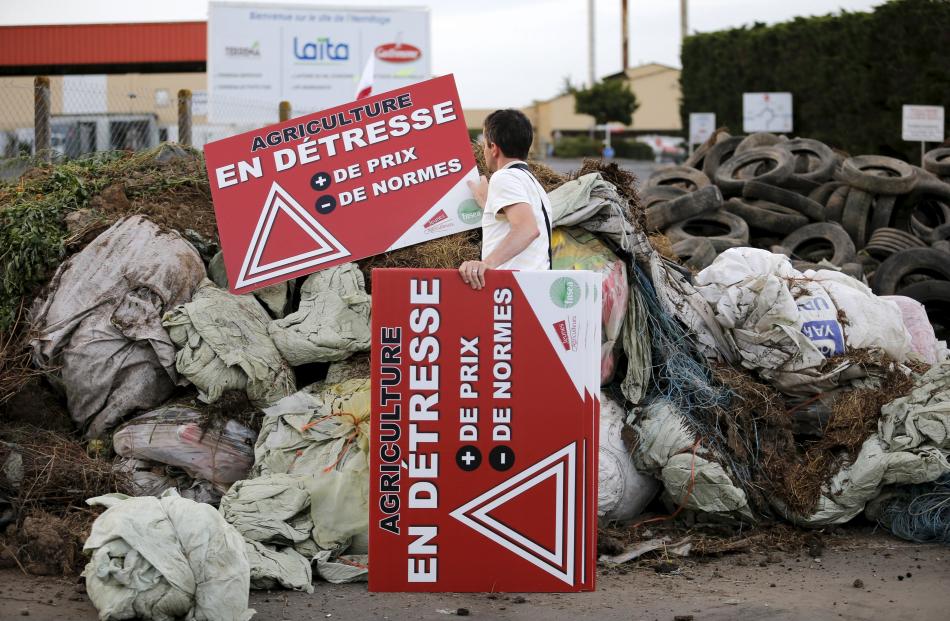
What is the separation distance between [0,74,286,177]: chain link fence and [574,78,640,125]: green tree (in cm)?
3726

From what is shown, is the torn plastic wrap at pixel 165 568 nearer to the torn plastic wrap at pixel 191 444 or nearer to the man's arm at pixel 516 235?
the torn plastic wrap at pixel 191 444

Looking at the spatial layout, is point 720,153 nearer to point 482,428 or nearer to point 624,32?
point 482,428

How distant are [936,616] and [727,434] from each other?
1.46 m

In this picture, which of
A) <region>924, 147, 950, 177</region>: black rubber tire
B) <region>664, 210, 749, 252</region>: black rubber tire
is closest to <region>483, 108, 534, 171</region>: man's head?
<region>664, 210, 749, 252</region>: black rubber tire

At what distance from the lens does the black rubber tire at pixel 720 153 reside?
11812 mm

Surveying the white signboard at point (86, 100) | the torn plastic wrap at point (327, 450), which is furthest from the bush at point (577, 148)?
the torn plastic wrap at point (327, 450)

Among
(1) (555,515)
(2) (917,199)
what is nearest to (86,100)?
(2) (917,199)

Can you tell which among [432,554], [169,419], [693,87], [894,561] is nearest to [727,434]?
[894,561]

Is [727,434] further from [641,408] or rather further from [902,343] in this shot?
[902,343]

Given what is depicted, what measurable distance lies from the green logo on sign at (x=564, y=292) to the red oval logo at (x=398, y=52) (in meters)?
18.4

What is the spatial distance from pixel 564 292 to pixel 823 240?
20.4ft

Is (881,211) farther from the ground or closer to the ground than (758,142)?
closer to the ground

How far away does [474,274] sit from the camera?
14.0ft

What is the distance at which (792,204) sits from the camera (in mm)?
10227
